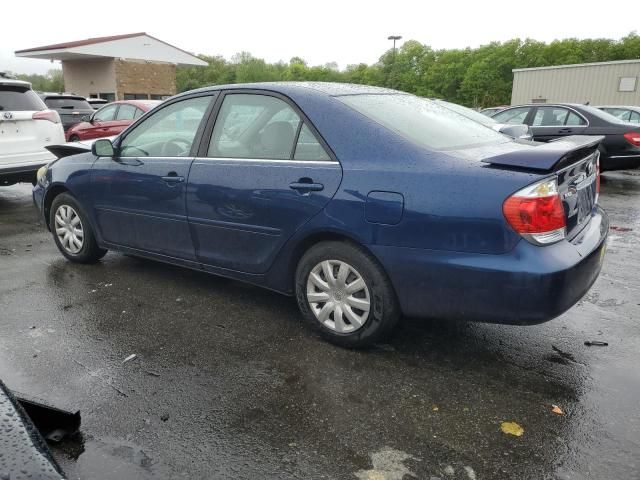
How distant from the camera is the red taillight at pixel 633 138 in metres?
9.40

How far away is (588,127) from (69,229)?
9.03 metres

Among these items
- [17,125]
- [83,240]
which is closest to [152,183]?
[83,240]

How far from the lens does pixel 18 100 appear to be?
7.74m

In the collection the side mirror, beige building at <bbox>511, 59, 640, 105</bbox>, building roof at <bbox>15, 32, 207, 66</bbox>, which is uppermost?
building roof at <bbox>15, 32, 207, 66</bbox>

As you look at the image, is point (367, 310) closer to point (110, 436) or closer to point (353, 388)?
point (353, 388)

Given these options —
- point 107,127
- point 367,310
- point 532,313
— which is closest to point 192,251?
point 367,310

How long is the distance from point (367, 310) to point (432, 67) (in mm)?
73975

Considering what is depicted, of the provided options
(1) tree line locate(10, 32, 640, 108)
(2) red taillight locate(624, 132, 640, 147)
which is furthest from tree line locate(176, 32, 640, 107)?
(2) red taillight locate(624, 132, 640, 147)

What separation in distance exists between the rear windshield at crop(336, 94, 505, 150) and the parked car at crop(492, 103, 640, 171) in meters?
6.50

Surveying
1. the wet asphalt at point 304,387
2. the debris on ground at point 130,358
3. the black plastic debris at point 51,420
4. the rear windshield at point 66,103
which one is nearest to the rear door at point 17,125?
the wet asphalt at point 304,387

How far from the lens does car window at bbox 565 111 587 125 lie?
9.98 metres

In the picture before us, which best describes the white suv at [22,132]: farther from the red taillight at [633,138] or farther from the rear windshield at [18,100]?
the red taillight at [633,138]

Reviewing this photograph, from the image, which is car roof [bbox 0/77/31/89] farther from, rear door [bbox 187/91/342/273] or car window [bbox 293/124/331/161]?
car window [bbox 293/124/331/161]

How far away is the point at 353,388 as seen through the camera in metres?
2.89
